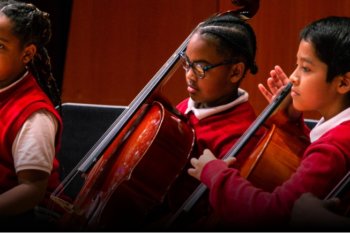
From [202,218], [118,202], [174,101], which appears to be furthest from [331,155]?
[174,101]

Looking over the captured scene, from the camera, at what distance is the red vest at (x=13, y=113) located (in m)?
1.56

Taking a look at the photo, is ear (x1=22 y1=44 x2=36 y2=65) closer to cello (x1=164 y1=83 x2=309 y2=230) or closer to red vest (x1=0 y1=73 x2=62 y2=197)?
red vest (x1=0 y1=73 x2=62 y2=197)

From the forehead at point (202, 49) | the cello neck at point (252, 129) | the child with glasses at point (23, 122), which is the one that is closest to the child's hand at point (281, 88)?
the cello neck at point (252, 129)

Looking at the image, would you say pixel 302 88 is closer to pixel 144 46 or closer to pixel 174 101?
pixel 174 101

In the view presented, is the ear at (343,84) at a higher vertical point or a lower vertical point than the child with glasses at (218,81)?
higher

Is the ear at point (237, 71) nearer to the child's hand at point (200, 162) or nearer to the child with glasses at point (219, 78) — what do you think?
the child with glasses at point (219, 78)

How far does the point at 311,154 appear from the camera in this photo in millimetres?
1270

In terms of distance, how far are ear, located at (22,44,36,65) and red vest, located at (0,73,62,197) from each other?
0.05 meters

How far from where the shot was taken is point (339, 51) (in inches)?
52.4

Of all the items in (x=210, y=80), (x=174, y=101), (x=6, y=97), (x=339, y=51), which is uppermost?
(x=339, y=51)

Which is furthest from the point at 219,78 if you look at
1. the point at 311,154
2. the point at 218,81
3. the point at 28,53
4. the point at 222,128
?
the point at 28,53

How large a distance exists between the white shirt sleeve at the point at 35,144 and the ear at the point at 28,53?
0.53 feet

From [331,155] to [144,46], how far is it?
138cm

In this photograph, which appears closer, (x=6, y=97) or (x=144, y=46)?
(x=6, y=97)
